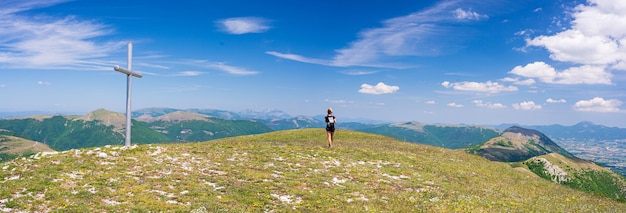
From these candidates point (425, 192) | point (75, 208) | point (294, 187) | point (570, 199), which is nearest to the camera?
point (75, 208)

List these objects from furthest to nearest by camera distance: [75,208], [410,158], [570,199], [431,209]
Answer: [410,158], [570,199], [431,209], [75,208]

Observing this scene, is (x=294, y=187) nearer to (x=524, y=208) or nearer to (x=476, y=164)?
(x=524, y=208)

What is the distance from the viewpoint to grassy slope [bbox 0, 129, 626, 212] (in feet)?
57.9

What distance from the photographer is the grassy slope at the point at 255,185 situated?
17.6m

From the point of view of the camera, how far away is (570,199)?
26859mm

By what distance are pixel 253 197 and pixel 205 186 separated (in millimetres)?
3443

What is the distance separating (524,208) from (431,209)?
23.6 ft

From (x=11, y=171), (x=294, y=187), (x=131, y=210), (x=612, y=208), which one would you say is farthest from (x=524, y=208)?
(x=11, y=171)

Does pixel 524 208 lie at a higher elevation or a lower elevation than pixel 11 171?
lower

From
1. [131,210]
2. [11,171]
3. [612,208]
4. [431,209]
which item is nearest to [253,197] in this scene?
[131,210]

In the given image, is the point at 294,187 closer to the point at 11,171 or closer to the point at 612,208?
the point at 11,171

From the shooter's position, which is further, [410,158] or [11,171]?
[410,158]

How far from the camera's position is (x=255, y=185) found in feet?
72.7

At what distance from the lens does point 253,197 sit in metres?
19.6
